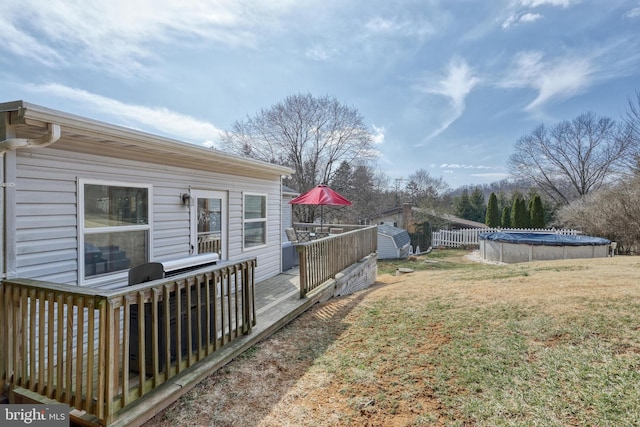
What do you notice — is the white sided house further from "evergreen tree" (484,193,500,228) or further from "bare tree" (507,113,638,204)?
"bare tree" (507,113,638,204)

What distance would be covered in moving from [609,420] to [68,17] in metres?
9.62

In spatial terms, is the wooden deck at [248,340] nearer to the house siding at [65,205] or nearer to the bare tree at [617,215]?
the house siding at [65,205]

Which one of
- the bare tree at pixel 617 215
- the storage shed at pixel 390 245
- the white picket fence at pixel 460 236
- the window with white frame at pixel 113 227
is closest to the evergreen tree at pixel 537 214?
the white picket fence at pixel 460 236

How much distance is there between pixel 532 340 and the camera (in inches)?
142

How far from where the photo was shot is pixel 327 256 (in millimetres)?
6570

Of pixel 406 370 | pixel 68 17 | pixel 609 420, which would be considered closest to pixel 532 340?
pixel 609 420

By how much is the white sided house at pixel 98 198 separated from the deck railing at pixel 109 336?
40 centimetres

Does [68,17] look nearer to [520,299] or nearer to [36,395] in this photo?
[36,395]

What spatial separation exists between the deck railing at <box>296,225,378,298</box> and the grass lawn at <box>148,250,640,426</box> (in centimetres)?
78

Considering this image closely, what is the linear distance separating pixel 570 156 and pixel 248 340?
38347 millimetres

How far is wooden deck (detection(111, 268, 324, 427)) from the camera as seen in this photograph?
2529mm

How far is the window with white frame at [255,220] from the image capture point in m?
6.68

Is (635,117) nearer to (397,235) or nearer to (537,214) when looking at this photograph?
(537,214)

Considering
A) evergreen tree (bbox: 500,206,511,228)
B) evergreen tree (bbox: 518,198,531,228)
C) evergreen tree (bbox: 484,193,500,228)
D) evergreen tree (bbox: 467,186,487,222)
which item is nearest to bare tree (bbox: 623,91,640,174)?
evergreen tree (bbox: 518,198,531,228)
